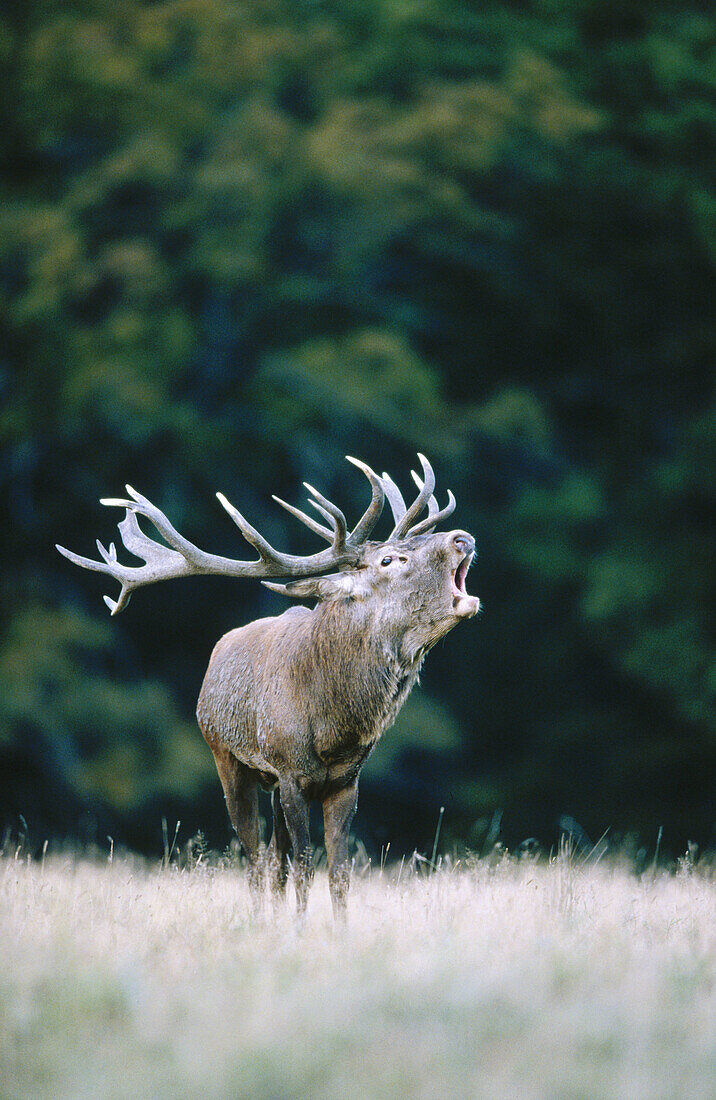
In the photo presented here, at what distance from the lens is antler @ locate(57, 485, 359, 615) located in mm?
5324

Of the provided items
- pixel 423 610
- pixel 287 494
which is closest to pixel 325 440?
pixel 287 494

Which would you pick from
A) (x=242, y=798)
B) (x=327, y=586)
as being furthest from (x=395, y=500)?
(x=242, y=798)

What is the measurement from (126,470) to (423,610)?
9032 mm

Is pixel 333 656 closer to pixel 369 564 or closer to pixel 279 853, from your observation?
pixel 369 564

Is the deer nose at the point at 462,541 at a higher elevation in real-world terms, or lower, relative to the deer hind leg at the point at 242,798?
higher

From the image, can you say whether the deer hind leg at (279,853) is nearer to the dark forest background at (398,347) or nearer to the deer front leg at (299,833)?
the deer front leg at (299,833)

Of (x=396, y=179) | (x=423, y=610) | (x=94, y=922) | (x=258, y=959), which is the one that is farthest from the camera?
(x=396, y=179)

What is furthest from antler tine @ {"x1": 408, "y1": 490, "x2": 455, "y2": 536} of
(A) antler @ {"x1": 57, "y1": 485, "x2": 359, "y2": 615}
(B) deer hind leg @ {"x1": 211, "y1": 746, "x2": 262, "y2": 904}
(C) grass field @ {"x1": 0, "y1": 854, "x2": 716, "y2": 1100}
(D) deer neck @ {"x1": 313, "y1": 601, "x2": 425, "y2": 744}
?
(C) grass field @ {"x1": 0, "y1": 854, "x2": 716, "y2": 1100}

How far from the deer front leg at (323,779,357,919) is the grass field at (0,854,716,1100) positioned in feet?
0.37

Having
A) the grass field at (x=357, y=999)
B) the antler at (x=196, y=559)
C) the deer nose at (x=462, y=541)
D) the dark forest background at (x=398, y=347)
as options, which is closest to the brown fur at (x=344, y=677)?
the deer nose at (x=462, y=541)

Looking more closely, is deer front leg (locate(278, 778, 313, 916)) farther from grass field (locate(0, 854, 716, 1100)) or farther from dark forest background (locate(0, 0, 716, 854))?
dark forest background (locate(0, 0, 716, 854))

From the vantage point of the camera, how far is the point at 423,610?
512cm

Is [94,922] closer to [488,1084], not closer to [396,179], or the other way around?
[488,1084]

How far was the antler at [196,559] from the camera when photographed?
532cm
